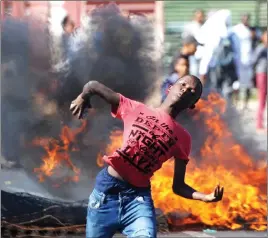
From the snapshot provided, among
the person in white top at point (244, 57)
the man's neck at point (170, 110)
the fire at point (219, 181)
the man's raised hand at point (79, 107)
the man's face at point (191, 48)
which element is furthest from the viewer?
the person in white top at point (244, 57)

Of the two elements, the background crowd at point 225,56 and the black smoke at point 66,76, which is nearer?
the black smoke at point 66,76

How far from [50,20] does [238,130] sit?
65.0 inches

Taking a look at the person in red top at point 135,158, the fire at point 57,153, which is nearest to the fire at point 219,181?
the fire at point 57,153

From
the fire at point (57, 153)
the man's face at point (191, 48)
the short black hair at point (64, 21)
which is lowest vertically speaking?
the fire at point (57, 153)

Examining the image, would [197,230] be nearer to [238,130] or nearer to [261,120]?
[238,130]

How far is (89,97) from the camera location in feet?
10.5

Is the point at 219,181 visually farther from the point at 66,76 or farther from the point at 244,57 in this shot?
the point at 244,57

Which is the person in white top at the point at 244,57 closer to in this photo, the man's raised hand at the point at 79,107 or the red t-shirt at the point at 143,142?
the red t-shirt at the point at 143,142

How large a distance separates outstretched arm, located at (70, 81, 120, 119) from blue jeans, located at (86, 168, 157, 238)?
0.35m

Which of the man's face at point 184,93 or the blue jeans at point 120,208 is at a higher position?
the man's face at point 184,93

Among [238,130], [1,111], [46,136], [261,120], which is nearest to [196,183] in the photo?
[238,130]

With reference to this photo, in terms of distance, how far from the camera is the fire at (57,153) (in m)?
4.92

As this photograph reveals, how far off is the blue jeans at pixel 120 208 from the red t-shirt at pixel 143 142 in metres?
0.06

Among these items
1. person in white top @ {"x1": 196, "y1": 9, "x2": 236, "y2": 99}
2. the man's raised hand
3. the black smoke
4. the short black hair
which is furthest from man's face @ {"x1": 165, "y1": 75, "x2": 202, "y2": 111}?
the short black hair
